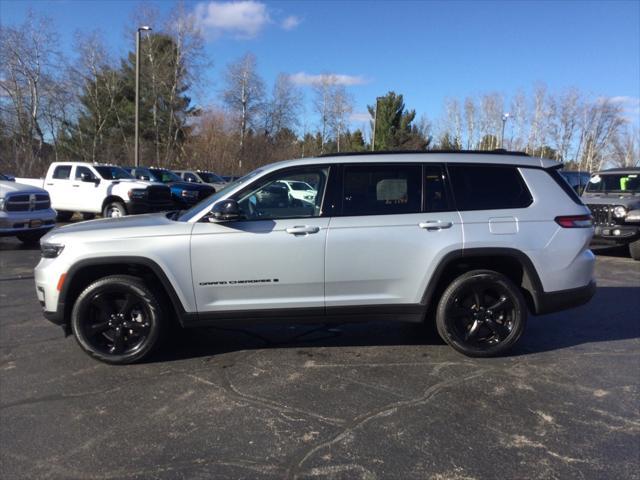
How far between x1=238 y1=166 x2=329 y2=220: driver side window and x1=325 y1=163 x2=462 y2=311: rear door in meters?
0.22

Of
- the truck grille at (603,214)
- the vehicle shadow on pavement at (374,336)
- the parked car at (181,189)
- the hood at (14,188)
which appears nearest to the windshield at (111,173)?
the parked car at (181,189)

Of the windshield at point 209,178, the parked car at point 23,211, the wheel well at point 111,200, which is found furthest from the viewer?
the windshield at point 209,178

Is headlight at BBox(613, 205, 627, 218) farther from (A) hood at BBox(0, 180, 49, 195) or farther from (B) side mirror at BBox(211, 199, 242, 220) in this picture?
(A) hood at BBox(0, 180, 49, 195)

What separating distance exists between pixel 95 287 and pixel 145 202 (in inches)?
441

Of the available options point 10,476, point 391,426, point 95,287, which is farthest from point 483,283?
point 10,476

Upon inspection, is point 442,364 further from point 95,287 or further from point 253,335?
point 95,287

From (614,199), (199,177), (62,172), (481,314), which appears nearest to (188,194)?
(62,172)

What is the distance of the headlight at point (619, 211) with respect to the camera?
33.1ft

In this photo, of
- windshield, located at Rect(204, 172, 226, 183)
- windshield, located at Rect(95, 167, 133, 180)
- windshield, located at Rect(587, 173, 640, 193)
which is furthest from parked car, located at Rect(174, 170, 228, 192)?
windshield, located at Rect(587, 173, 640, 193)

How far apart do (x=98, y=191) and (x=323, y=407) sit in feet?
43.6

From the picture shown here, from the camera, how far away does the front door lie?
416cm

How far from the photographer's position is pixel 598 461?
2.89 metres

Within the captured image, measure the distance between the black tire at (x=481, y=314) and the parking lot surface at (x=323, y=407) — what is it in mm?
167

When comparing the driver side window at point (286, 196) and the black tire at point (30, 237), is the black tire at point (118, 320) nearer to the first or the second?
the driver side window at point (286, 196)
